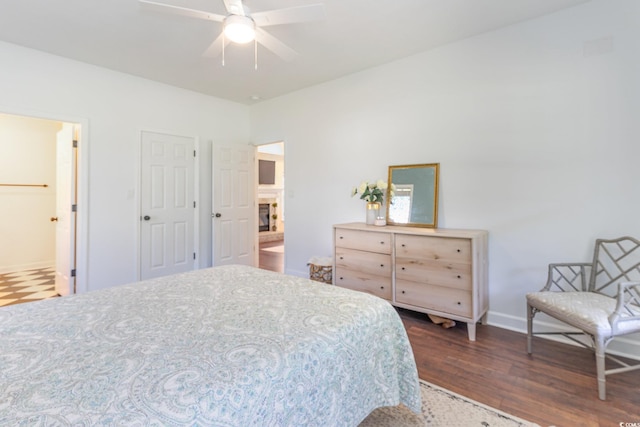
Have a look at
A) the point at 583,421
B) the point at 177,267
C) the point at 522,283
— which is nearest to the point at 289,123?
the point at 177,267

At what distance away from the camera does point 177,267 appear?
4.20 metres

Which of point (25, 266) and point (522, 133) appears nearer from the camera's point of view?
point (522, 133)

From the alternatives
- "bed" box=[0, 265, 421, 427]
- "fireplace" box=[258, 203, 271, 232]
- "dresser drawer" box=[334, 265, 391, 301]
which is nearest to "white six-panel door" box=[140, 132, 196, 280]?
"dresser drawer" box=[334, 265, 391, 301]

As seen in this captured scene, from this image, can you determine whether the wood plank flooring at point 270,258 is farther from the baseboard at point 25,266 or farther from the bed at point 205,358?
the bed at point 205,358

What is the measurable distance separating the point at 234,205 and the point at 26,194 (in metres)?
3.42

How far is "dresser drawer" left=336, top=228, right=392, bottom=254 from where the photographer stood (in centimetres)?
294

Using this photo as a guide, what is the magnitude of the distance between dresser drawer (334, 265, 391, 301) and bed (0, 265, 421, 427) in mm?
1429

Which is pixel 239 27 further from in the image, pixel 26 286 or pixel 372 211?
pixel 26 286

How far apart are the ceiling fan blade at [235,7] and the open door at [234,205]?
8.79 feet

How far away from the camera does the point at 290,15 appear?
1940mm

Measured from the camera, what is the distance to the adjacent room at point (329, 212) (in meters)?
1.05

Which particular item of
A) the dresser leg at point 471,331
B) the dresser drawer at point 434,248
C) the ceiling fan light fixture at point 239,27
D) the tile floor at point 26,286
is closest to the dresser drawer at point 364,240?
the dresser drawer at point 434,248

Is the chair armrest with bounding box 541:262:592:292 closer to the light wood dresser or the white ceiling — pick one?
the light wood dresser

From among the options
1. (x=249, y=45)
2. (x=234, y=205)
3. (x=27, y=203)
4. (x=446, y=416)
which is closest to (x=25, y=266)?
(x=27, y=203)
